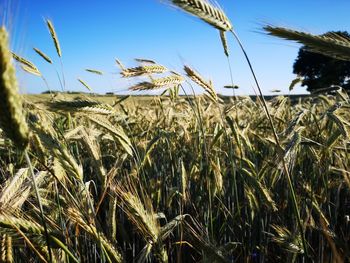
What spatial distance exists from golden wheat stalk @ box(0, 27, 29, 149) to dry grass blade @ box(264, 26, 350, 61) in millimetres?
774

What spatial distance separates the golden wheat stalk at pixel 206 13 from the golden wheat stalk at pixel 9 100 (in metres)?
0.65

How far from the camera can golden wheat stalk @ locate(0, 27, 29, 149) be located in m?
0.79

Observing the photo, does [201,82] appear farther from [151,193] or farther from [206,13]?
[151,193]

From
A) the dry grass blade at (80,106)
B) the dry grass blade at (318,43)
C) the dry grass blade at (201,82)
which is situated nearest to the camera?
the dry grass blade at (318,43)

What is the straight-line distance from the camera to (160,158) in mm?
3258

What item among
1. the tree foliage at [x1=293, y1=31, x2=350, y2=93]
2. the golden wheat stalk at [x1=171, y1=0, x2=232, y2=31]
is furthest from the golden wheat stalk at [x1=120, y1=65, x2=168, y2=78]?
the tree foliage at [x1=293, y1=31, x2=350, y2=93]

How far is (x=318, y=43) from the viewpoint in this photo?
108cm

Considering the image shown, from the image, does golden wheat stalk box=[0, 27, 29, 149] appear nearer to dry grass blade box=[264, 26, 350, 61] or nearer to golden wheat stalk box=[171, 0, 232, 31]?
golden wheat stalk box=[171, 0, 232, 31]

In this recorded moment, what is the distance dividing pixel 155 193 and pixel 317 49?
1.47 metres

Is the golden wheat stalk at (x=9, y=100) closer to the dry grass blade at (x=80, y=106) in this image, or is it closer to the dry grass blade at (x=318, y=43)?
the dry grass blade at (x=80, y=106)

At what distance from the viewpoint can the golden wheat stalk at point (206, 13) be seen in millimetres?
1262

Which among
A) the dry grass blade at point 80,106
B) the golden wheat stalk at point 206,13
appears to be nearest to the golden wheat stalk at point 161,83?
the dry grass blade at point 80,106

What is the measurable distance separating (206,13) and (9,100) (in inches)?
30.5

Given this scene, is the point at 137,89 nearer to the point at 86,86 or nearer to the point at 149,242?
the point at 149,242
